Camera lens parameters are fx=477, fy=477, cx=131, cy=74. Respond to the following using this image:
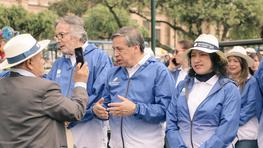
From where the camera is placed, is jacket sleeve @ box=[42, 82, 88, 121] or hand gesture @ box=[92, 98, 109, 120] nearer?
jacket sleeve @ box=[42, 82, 88, 121]

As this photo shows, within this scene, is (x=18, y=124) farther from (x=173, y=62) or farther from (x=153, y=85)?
(x=173, y=62)

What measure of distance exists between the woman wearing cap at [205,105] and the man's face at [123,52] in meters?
0.52

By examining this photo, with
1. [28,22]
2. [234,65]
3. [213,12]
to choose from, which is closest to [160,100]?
[234,65]

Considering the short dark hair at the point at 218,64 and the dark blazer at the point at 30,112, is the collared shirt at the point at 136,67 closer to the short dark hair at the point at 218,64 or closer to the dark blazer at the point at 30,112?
the short dark hair at the point at 218,64

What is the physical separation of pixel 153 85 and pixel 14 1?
5222 centimetres

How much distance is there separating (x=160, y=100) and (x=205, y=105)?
56 cm

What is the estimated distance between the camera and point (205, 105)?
13.2 feet

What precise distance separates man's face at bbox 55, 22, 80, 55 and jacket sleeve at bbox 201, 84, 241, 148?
5.27 ft

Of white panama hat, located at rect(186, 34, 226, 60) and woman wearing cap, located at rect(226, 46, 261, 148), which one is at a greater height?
white panama hat, located at rect(186, 34, 226, 60)

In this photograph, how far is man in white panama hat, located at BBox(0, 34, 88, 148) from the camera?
341 cm

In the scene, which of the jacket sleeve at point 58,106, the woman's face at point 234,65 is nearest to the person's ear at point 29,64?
the jacket sleeve at point 58,106

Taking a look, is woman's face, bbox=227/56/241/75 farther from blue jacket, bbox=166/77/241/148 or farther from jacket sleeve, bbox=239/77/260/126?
blue jacket, bbox=166/77/241/148

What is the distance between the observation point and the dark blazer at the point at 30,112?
11.2 feet

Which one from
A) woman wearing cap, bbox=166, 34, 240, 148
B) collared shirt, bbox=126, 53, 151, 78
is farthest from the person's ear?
woman wearing cap, bbox=166, 34, 240, 148
